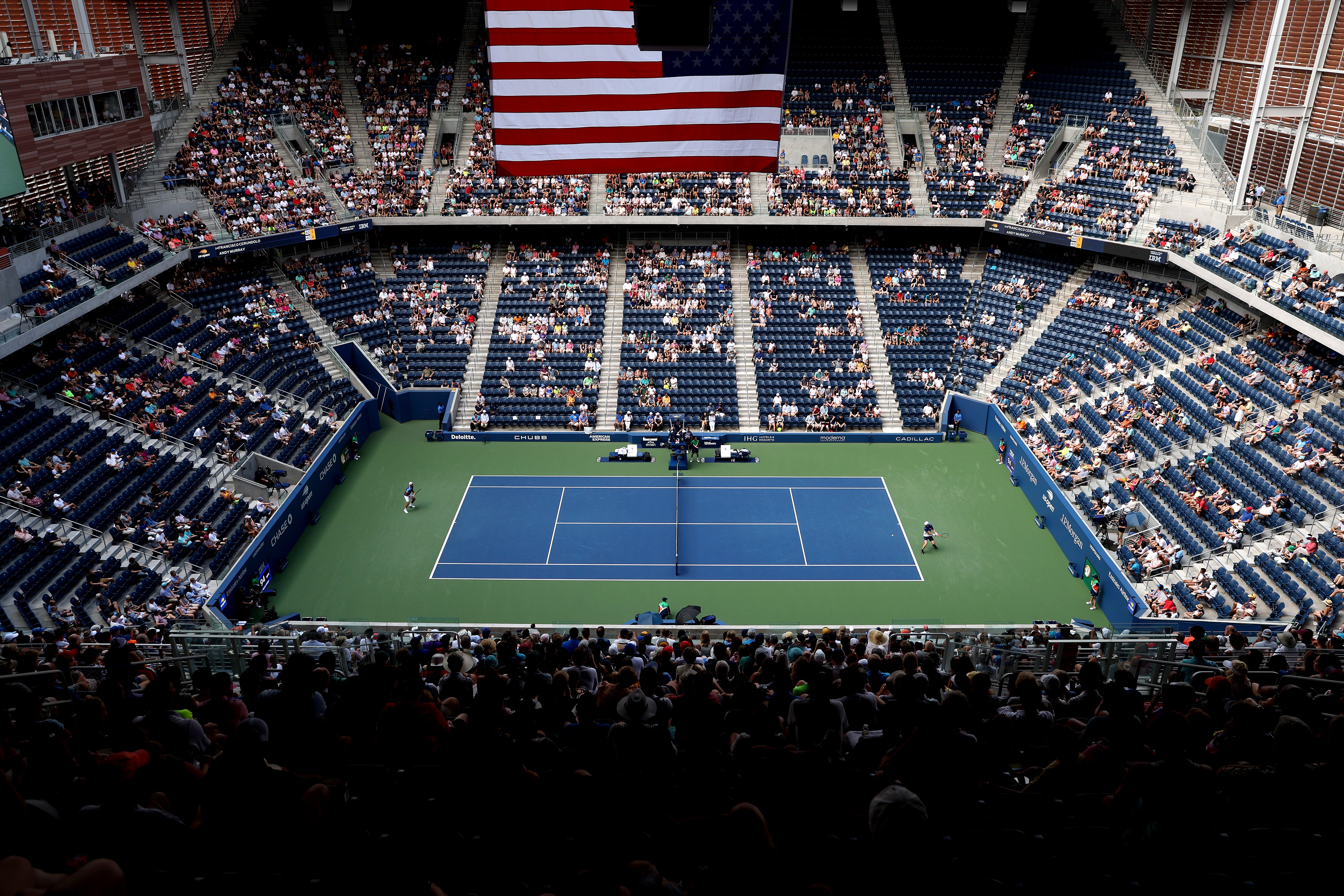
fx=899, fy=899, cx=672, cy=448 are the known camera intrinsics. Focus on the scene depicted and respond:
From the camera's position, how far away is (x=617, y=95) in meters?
12.6

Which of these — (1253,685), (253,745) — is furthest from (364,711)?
(1253,685)

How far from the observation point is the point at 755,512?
27.8 m

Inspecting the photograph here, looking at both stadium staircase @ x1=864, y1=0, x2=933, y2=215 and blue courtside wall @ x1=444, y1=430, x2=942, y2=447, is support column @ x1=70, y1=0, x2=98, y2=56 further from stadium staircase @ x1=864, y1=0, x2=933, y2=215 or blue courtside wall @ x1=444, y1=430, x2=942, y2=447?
stadium staircase @ x1=864, y1=0, x2=933, y2=215

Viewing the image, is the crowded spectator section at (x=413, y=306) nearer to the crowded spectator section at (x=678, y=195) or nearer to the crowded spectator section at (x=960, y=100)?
the crowded spectator section at (x=678, y=195)

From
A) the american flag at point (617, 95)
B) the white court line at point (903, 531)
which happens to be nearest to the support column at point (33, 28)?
the american flag at point (617, 95)

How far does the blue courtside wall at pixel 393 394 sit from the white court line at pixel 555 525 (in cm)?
766

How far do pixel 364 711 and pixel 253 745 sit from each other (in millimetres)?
2431

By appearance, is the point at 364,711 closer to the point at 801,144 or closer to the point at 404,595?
the point at 404,595

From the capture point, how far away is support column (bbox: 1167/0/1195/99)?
34.4 meters

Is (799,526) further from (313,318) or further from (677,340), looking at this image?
(313,318)

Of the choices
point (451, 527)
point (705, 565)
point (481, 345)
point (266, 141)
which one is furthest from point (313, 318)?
point (705, 565)

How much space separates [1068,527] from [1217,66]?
21.4 m

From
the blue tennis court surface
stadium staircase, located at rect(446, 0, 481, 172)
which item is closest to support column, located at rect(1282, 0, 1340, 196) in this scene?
the blue tennis court surface

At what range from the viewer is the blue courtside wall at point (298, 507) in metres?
22.3
